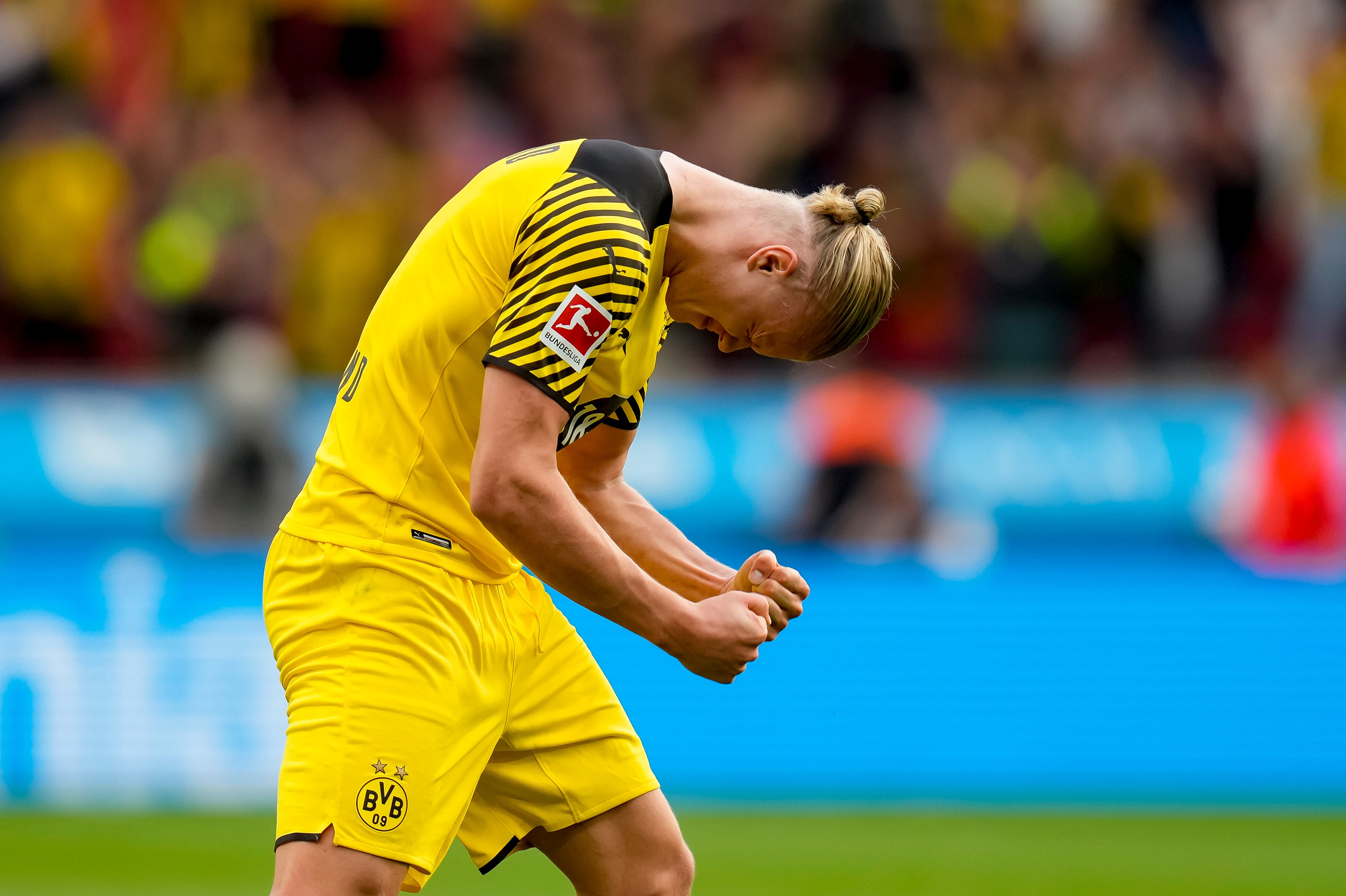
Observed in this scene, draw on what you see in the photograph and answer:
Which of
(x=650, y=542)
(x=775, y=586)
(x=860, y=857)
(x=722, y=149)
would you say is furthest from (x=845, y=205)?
(x=722, y=149)

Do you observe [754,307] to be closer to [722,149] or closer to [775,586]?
[775,586]

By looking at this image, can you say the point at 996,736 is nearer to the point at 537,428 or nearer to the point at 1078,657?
the point at 1078,657

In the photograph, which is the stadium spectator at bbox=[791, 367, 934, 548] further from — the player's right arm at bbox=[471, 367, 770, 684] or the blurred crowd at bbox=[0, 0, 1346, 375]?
the player's right arm at bbox=[471, 367, 770, 684]

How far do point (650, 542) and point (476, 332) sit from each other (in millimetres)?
929

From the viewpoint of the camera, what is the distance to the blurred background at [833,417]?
902cm

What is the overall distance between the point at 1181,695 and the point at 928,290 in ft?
14.0

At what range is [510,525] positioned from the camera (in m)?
3.59

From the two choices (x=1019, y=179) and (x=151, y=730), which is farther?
(x=1019, y=179)

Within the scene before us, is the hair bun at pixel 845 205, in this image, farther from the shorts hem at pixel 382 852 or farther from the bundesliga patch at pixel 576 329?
the shorts hem at pixel 382 852

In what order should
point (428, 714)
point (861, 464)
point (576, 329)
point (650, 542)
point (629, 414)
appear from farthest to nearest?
point (861, 464) < point (650, 542) < point (629, 414) < point (428, 714) < point (576, 329)

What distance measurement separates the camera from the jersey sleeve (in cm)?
356

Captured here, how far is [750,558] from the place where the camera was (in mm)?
3943

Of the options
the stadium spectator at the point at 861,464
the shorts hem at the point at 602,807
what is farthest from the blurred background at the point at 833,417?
the shorts hem at the point at 602,807

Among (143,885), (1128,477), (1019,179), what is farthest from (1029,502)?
(143,885)
